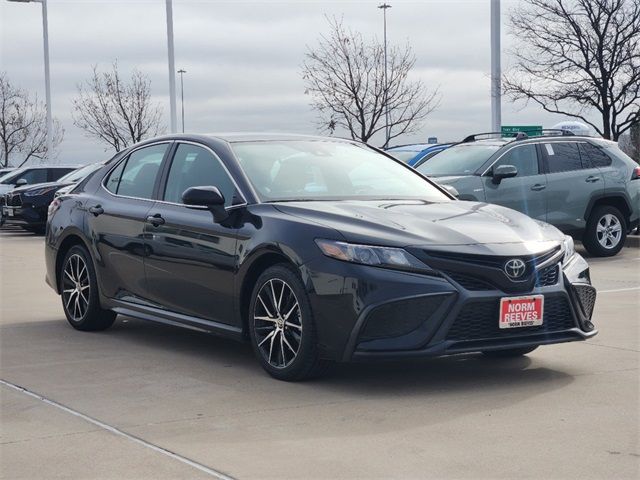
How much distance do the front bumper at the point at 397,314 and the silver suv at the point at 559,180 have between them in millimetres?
8904

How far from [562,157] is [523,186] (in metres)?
0.90

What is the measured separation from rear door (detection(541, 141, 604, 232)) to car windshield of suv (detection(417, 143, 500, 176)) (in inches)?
32.6

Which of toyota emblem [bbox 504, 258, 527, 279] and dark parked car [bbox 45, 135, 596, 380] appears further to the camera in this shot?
toyota emblem [bbox 504, 258, 527, 279]

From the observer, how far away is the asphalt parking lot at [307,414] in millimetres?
4953

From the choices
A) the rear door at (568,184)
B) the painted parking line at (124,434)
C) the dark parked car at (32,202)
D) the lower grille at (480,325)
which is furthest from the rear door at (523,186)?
the dark parked car at (32,202)

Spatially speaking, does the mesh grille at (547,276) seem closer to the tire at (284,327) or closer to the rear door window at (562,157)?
the tire at (284,327)

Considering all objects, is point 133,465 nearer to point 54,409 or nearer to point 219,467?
point 219,467

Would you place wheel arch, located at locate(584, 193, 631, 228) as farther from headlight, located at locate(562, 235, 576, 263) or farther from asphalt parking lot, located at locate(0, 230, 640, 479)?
headlight, located at locate(562, 235, 576, 263)

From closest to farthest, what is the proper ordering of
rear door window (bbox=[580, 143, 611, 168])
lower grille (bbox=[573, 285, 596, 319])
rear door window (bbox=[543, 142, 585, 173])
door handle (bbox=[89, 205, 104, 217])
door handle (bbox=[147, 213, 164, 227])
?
lower grille (bbox=[573, 285, 596, 319])
door handle (bbox=[147, 213, 164, 227])
door handle (bbox=[89, 205, 104, 217])
rear door window (bbox=[543, 142, 585, 173])
rear door window (bbox=[580, 143, 611, 168])

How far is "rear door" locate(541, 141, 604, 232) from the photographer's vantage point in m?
15.6

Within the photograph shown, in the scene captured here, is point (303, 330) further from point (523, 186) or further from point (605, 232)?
point (605, 232)

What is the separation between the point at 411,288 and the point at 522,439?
1.22 m

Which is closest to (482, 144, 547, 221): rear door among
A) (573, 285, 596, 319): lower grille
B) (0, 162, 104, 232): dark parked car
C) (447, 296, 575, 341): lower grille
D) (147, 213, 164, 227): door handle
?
(147, 213, 164, 227): door handle

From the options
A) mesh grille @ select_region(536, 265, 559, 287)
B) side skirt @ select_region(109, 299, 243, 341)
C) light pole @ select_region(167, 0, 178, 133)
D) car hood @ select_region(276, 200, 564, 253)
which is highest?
light pole @ select_region(167, 0, 178, 133)
